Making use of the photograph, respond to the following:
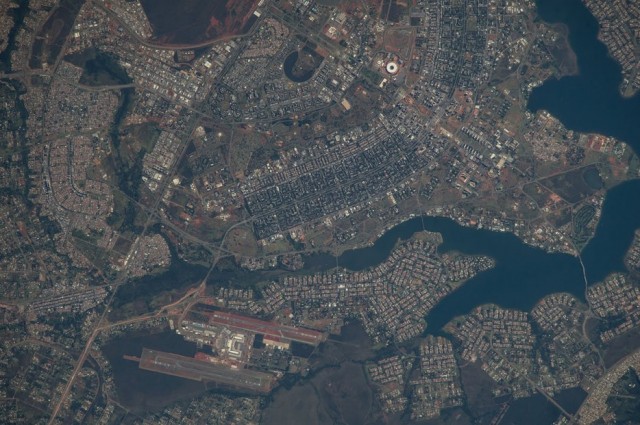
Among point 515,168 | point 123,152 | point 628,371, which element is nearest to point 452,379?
point 628,371

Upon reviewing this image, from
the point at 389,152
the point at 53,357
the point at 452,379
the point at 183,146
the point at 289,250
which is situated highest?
the point at 389,152

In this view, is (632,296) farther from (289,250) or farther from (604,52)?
(289,250)

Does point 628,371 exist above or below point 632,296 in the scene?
below

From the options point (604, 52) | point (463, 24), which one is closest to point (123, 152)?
point (463, 24)

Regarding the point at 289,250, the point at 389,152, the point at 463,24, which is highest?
the point at 463,24

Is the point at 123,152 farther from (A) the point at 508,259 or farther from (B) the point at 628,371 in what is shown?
(B) the point at 628,371

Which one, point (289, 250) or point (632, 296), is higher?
point (632, 296)
